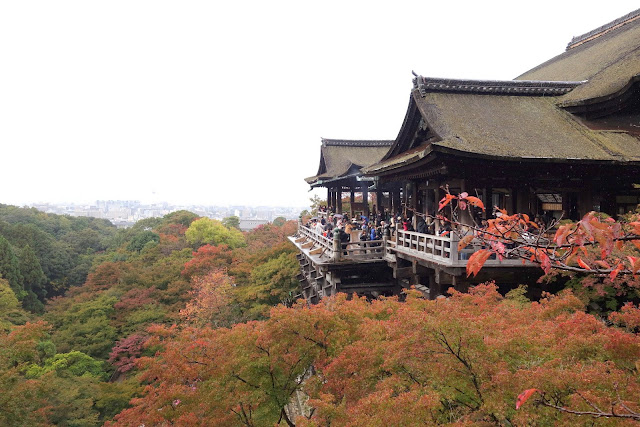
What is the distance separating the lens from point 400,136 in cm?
1319

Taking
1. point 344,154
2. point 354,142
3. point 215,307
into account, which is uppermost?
point 354,142

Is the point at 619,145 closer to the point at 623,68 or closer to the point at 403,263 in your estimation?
the point at 623,68

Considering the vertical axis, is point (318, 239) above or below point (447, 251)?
below

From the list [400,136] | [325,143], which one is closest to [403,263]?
[400,136]

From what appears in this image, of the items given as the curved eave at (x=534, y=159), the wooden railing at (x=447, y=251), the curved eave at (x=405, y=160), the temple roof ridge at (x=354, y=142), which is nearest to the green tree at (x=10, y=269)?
the temple roof ridge at (x=354, y=142)

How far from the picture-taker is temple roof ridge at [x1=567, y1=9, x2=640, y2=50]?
16.8 meters

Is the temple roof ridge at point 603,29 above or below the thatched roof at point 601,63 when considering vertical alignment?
above

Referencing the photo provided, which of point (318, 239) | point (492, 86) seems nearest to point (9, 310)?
point (318, 239)

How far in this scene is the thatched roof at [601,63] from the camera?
35.9 feet

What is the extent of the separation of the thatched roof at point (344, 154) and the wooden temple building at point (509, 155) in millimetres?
9413

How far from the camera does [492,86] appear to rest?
12.1m

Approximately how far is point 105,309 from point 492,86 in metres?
24.6

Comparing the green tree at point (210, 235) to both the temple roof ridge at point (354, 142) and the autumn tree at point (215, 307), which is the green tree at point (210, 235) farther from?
the temple roof ridge at point (354, 142)

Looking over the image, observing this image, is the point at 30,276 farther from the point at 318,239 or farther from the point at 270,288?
the point at 318,239
